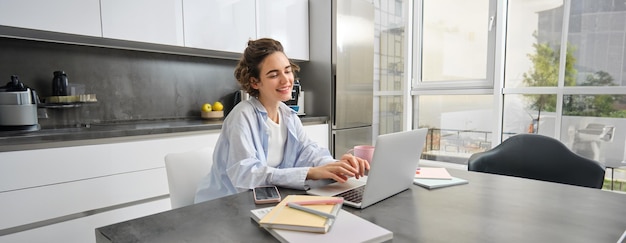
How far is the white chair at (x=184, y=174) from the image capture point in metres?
1.23

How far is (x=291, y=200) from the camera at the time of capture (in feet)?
2.74

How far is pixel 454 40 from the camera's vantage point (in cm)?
317

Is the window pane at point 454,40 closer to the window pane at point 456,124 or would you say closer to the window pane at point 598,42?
the window pane at point 456,124

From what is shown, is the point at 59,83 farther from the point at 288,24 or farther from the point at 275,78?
the point at 288,24

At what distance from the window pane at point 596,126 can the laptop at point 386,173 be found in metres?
2.09

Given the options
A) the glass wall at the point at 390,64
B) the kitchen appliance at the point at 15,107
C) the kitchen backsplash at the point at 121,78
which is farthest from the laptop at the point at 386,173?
the glass wall at the point at 390,64

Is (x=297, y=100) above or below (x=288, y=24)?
below

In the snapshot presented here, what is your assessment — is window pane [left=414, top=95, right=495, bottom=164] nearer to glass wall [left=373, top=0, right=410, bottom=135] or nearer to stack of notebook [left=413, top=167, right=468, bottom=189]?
glass wall [left=373, top=0, right=410, bottom=135]

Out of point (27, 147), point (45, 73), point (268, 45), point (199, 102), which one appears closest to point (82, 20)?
point (45, 73)

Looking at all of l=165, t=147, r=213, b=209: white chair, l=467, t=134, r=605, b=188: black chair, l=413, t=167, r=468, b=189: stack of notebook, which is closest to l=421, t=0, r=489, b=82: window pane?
l=467, t=134, r=605, b=188: black chair

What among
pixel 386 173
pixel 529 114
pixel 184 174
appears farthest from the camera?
pixel 529 114

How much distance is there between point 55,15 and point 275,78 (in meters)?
1.39

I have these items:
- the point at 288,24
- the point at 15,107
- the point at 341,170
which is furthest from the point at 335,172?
the point at 288,24

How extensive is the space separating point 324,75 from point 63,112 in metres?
2.02
